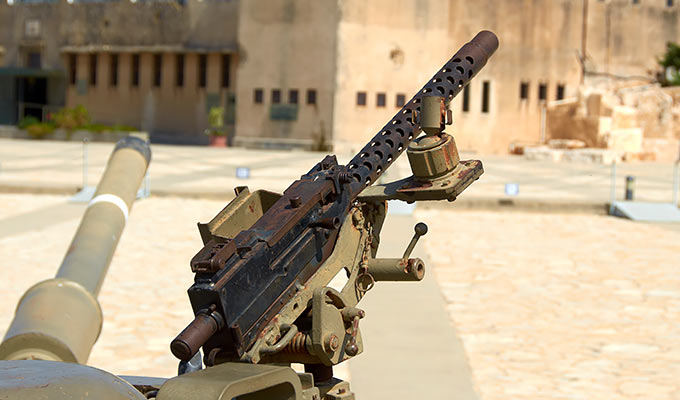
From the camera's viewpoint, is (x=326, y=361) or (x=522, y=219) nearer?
(x=326, y=361)

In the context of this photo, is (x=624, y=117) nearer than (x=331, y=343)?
No

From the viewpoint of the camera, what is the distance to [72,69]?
35312 millimetres

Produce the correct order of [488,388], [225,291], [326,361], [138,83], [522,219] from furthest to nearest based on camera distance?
[138,83]
[522,219]
[488,388]
[326,361]
[225,291]

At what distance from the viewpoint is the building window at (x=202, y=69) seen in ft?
110

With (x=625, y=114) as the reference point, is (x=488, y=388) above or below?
below

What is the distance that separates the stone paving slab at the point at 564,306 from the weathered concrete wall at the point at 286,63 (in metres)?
18.1

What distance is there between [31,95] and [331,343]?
3758 centimetres

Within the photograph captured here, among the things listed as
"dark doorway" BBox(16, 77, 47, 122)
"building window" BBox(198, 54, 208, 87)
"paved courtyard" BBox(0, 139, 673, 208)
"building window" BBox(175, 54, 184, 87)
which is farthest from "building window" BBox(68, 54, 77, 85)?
"paved courtyard" BBox(0, 139, 673, 208)

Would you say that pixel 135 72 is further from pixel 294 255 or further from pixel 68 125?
pixel 294 255

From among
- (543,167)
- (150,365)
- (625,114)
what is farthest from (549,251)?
(625,114)

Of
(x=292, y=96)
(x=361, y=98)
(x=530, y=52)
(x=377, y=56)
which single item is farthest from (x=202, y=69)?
(x=530, y=52)

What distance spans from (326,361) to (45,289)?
6.55ft

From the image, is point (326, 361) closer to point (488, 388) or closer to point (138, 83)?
Result: point (488, 388)

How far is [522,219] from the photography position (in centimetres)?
1341
